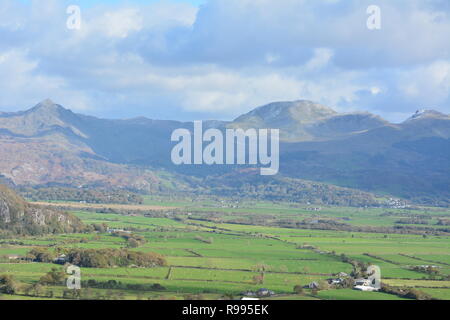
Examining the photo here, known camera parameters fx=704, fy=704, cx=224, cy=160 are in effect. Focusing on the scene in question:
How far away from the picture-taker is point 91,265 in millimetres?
81688

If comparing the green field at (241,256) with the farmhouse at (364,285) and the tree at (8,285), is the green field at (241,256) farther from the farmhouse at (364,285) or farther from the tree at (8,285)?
the farmhouse at (364,285)

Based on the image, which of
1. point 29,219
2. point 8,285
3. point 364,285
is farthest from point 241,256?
point 29,219

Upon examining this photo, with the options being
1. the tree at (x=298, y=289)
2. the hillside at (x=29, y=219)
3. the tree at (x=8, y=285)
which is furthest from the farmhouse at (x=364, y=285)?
the hillside at (x=29, y=219)

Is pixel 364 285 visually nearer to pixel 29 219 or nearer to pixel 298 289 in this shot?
pixel 298 289

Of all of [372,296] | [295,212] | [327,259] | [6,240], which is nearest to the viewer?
[372,296]

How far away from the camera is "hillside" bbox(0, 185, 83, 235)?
120 metres

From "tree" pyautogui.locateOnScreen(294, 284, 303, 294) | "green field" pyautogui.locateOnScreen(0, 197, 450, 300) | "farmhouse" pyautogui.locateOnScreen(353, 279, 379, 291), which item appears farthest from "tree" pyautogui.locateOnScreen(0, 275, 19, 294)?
"farmhouse" pyautogui.locateOnScreen(353, 279, 379, 291)

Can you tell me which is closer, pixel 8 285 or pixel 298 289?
pixel 8 285

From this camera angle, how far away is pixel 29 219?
402 feet

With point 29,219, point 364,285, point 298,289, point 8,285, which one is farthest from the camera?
point 29,219

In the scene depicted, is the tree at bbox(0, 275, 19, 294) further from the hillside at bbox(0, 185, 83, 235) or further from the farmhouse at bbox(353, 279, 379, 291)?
the hillside at bbox(0, 185, 83, 235)
